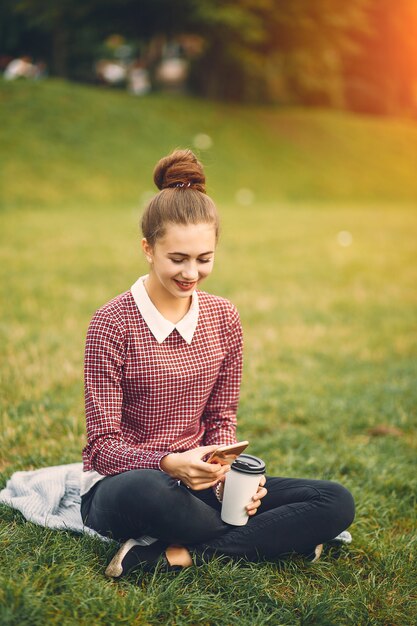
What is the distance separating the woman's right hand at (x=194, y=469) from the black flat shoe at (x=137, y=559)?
0.37 metres

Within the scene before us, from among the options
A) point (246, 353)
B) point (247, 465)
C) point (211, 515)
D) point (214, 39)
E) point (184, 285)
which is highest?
point (214, 39)

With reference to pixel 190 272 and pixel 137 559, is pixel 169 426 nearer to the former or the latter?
pixel 137 559

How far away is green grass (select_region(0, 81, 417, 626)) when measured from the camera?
105 inches

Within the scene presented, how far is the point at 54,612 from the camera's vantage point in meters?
2.38

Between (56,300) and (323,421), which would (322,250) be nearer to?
(56,300)

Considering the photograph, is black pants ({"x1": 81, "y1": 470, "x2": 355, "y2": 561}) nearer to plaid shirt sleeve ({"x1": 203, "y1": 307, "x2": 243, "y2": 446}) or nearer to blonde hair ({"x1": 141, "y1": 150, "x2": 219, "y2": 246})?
plaid shirt sleeve ({"x1": 203, "y1": 307, "x2": 243, "y2": 446})

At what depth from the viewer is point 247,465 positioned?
2.77 metres

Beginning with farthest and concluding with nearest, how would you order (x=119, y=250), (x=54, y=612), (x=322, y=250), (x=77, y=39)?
1. (x=77, y=39)
2. (x=322, y=250)
3. (x=119, y=250)
4. (x=54, y=612)

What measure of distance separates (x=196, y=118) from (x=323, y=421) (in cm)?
2193

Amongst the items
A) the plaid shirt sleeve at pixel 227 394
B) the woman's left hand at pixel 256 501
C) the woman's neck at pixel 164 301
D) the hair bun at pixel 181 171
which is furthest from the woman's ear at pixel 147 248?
the woman's left hand at pixel 256 501

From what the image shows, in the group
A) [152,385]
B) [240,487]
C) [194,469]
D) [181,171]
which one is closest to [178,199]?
[181,171]

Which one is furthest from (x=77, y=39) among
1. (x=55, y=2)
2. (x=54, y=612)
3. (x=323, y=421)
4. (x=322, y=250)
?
(x=54, y=612)

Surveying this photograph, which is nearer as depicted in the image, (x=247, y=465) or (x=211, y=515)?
(x=247, y=465)

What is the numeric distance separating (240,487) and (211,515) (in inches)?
8.2
